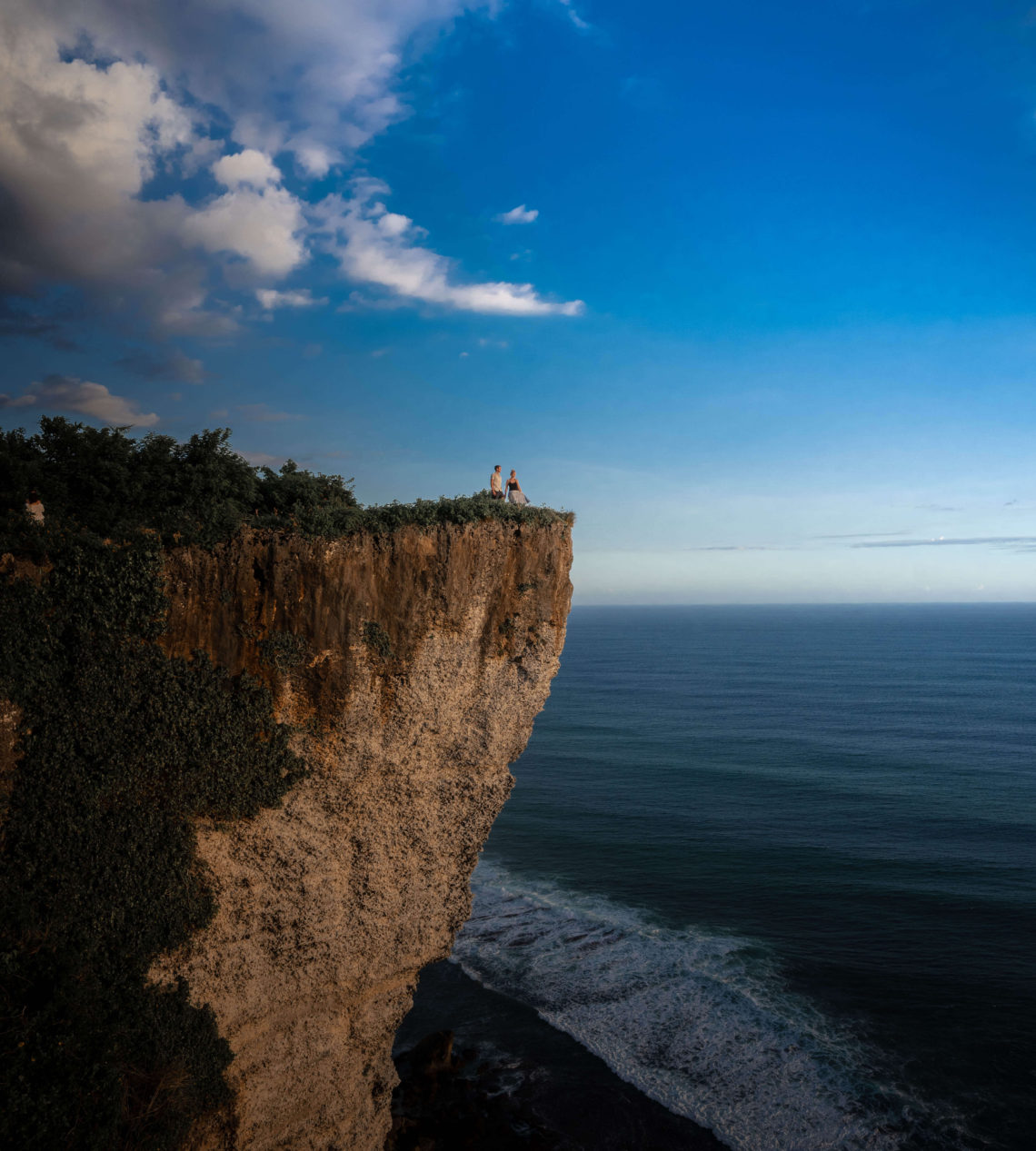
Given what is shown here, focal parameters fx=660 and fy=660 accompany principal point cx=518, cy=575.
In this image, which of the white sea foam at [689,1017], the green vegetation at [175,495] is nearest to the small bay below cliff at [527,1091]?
the white sea foam at [689,1017]

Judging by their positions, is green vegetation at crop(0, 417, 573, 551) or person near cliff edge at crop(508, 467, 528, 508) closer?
green vegetation at crop(0, 417, 573, 551)

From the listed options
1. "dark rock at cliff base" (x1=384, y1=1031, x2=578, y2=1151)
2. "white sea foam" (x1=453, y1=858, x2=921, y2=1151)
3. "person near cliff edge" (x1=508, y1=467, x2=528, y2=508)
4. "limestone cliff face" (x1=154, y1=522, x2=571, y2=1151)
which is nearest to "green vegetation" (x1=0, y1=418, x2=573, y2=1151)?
"limestone cliff face" (x1=154, y1=522, x2=571, y2=1151)

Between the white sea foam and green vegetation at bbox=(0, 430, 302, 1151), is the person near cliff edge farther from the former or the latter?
the white sea foam

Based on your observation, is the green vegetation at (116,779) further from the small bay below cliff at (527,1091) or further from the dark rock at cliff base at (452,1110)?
the small bay below cliff at (527,1091)

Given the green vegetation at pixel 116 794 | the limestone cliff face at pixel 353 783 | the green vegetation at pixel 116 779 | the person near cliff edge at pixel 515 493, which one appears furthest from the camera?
the person near cliff edge at pixel 515 493

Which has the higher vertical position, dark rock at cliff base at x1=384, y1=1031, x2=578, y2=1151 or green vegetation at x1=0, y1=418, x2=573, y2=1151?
green vegetation at x1=0, y1=418, x2=573, y2=1151
